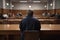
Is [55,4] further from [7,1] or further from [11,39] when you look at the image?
[11,39]

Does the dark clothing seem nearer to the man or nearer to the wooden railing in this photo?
the man

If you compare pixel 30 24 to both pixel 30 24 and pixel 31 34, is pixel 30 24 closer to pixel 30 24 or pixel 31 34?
pixel 30 24

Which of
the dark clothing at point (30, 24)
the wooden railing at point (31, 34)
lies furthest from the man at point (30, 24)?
the wooden railing at point (31, 34)

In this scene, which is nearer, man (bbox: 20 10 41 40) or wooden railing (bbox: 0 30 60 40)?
wooden railing (bbox: 0 30 60 40)

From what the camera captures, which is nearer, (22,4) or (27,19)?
(27,19)

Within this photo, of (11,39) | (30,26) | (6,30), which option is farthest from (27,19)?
(11,39)

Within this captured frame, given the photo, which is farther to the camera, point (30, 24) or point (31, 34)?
point (30, 24)

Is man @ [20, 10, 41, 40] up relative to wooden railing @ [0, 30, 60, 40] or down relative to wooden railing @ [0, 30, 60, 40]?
up

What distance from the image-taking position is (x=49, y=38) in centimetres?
411

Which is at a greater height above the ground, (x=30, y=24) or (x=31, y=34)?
(x=30, y=24)

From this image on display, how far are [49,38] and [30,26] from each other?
1004 mm

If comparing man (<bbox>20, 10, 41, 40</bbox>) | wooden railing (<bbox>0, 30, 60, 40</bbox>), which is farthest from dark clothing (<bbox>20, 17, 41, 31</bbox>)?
wooden railing (<bbox>0, 30, 60, 40</bbox>)

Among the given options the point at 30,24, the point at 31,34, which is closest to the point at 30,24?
the point at 30,24

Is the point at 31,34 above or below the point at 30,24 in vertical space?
below
